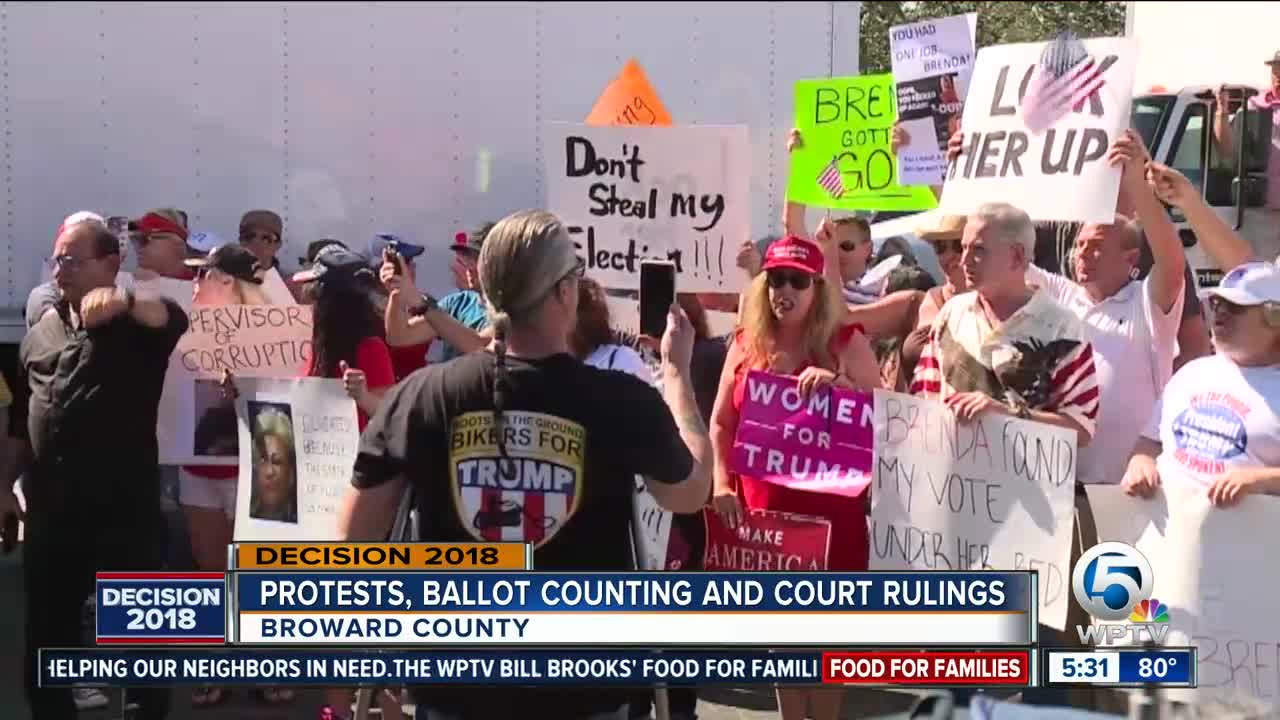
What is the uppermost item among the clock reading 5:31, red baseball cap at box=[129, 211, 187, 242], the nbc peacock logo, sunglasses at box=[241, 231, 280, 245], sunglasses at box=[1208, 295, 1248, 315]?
red baseball cap at box=[129, 211, 187, 242]

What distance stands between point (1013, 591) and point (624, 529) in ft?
4.81

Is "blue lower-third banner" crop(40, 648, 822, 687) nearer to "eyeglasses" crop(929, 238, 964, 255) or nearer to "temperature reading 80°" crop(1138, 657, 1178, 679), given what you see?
"temperature reading 80°" crop(1138, 657, 1178, 679)

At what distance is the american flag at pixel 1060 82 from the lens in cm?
543

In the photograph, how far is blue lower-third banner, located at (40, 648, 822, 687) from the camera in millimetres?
3656

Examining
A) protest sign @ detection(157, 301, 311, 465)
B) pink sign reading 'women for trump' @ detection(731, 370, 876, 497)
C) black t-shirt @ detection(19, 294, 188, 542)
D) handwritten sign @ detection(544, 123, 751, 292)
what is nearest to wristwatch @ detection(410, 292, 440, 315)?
protest sign @ detection(157, 301, 311, 465)

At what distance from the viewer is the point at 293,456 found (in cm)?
624

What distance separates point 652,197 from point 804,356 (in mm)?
1384

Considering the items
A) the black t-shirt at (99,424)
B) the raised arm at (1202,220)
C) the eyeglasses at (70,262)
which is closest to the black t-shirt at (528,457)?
the black t-shirt at (99,424)

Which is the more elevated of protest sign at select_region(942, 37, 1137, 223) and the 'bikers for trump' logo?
protest sign at select_region(942, 37, 1137, 223)

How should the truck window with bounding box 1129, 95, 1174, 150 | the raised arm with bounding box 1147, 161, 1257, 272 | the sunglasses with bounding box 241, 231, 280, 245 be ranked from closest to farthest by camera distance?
1. the raised arm with bounding box 1147, 161, 1257, 272
2. the sunglasses with bounding box 241, 231, 280, 245
3. the truck window with bounding box 1129, 95, 1174, 150

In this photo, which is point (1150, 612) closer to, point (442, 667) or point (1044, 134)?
point (1044, 134)

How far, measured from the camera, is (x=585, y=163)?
6695 millimetres

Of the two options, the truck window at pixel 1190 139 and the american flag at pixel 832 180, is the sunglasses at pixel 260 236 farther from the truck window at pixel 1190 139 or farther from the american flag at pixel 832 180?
the truck window at pixel 1190 139

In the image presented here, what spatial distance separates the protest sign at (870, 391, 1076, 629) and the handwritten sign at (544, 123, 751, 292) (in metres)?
1.40
